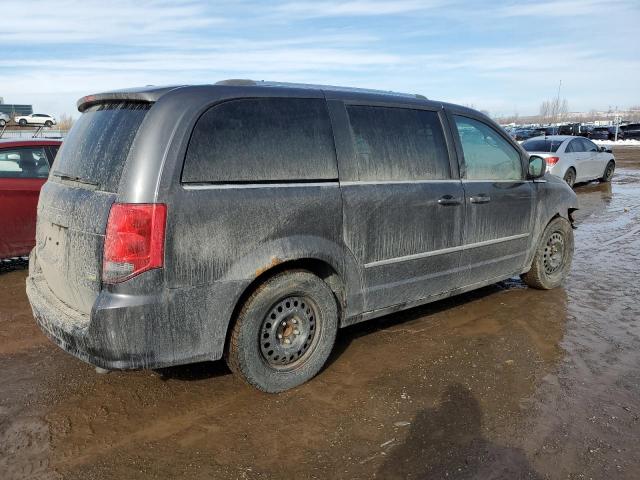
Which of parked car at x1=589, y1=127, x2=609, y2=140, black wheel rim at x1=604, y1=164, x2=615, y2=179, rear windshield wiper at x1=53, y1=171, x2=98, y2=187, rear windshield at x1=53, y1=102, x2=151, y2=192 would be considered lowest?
black wheel rim at x1=604, y1=164, x2=615, y2=179

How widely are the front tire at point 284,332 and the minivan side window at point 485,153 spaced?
1819mm

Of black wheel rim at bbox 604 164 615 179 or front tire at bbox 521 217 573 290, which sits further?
black wheel rim at bbox 604 164 615 179

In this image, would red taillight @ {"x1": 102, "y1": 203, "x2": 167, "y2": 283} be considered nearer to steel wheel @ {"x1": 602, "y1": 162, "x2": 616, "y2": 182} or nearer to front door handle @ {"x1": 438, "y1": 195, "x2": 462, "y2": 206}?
Result: front door handle @ {"x1": 438, "y1": 195, "x2": 462, "y2": 206}

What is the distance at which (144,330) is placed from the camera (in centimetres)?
290

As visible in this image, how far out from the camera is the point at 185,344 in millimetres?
3053

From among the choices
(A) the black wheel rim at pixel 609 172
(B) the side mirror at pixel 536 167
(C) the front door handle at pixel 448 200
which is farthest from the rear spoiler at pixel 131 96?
(A) the black wheel rim at pixel 609 172

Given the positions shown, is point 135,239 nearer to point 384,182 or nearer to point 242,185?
point 242,185

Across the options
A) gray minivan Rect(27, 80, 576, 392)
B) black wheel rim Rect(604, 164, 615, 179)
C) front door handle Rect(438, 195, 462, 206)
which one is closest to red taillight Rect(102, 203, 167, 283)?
gray minivan Rect(27, 80, 576, 392)

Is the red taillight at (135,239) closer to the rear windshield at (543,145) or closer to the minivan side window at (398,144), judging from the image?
the minivan side window at (398,144)

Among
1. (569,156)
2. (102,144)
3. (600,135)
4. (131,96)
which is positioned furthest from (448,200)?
(600,135)

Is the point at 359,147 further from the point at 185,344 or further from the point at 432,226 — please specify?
the point at 185,344

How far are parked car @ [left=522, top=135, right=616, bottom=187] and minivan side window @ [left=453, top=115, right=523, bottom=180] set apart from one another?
9666 millimetres

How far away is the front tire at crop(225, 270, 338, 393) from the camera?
3281 mm

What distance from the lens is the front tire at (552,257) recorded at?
5.49 m
